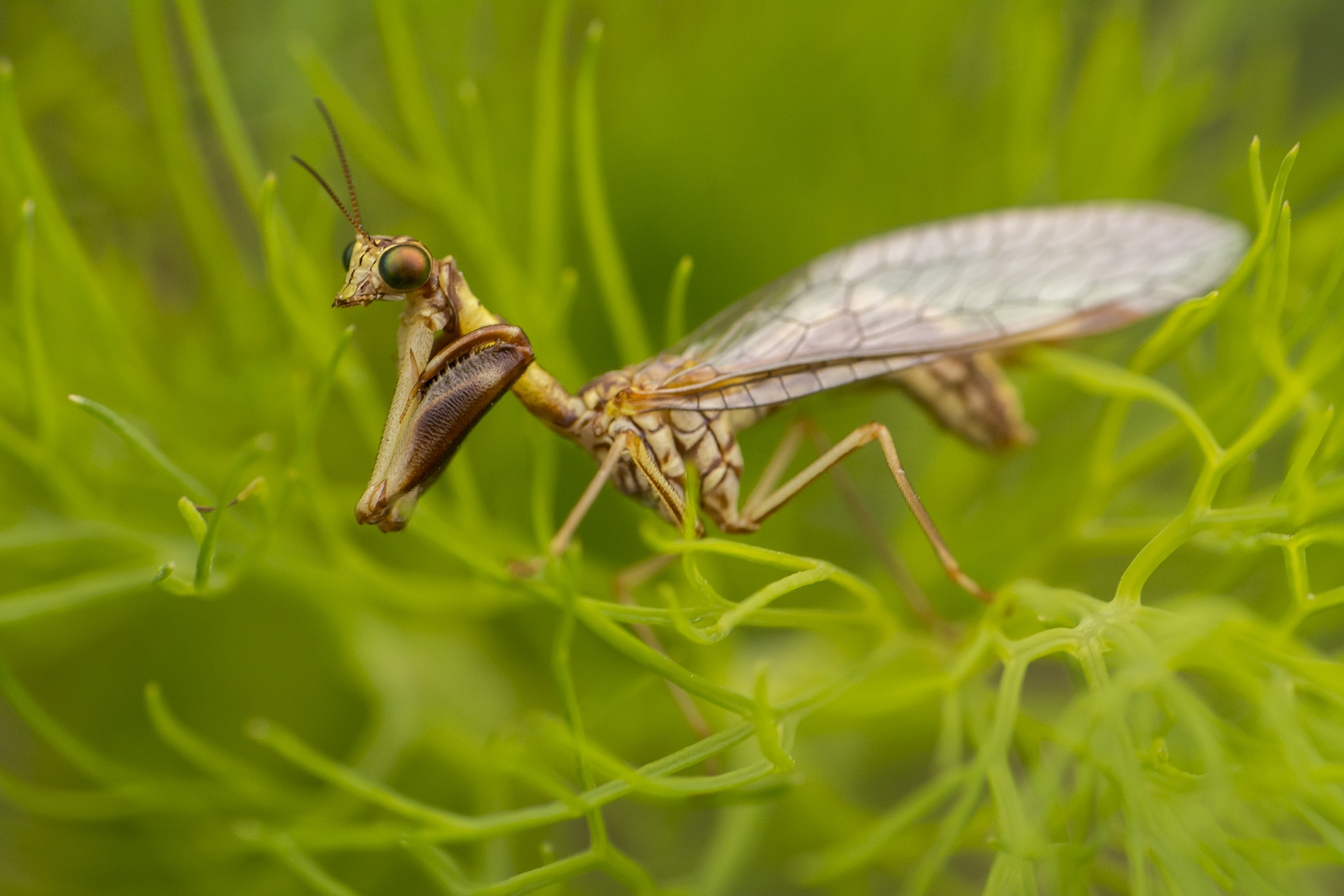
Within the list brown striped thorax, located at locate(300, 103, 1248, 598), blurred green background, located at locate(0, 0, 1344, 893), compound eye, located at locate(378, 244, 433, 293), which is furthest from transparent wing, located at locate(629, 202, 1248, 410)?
compound eye, located at locate(378, 244, 433, 293)

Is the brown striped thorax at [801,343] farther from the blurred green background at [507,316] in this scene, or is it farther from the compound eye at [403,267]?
the blurred green background at [507,316]

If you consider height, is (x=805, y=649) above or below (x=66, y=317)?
below

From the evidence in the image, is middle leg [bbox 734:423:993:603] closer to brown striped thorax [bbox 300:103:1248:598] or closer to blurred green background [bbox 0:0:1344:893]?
brown striped thorax [bbox 300:103:1248:598]

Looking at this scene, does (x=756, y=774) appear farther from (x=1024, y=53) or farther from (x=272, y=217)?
(x=1024, y=53)

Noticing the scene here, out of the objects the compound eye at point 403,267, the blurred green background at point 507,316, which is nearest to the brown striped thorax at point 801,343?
the compound eye at point 403,267

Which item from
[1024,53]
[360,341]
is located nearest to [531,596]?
[360,341]

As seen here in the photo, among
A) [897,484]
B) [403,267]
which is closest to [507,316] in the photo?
[403,267]
